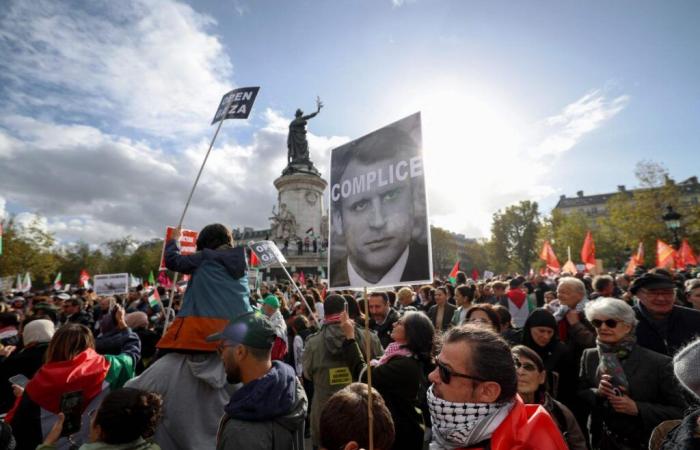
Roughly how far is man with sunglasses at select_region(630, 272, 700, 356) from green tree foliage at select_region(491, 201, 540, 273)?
226ft

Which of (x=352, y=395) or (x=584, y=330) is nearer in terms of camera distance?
(x=352, y=395)

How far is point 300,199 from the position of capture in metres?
35.9

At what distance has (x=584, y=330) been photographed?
4.24 meters

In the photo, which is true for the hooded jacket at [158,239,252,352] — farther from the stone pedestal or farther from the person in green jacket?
the stone pedestal

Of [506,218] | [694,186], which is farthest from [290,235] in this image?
[694,186]

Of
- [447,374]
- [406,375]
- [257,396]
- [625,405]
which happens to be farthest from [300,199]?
[447,374]

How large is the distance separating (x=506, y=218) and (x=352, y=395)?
7365cm

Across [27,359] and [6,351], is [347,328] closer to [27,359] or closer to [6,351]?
[27,359]

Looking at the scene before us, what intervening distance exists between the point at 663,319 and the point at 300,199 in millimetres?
33147

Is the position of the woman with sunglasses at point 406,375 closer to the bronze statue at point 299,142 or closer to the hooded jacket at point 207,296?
the hooded jacket at point 207,296

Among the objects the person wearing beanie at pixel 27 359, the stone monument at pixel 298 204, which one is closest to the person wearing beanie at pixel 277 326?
the person wearing beanie at pixel 27 359

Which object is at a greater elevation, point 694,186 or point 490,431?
point 694,186

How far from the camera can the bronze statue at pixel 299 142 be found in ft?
126

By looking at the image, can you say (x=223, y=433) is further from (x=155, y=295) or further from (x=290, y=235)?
(x=290, y=235)
